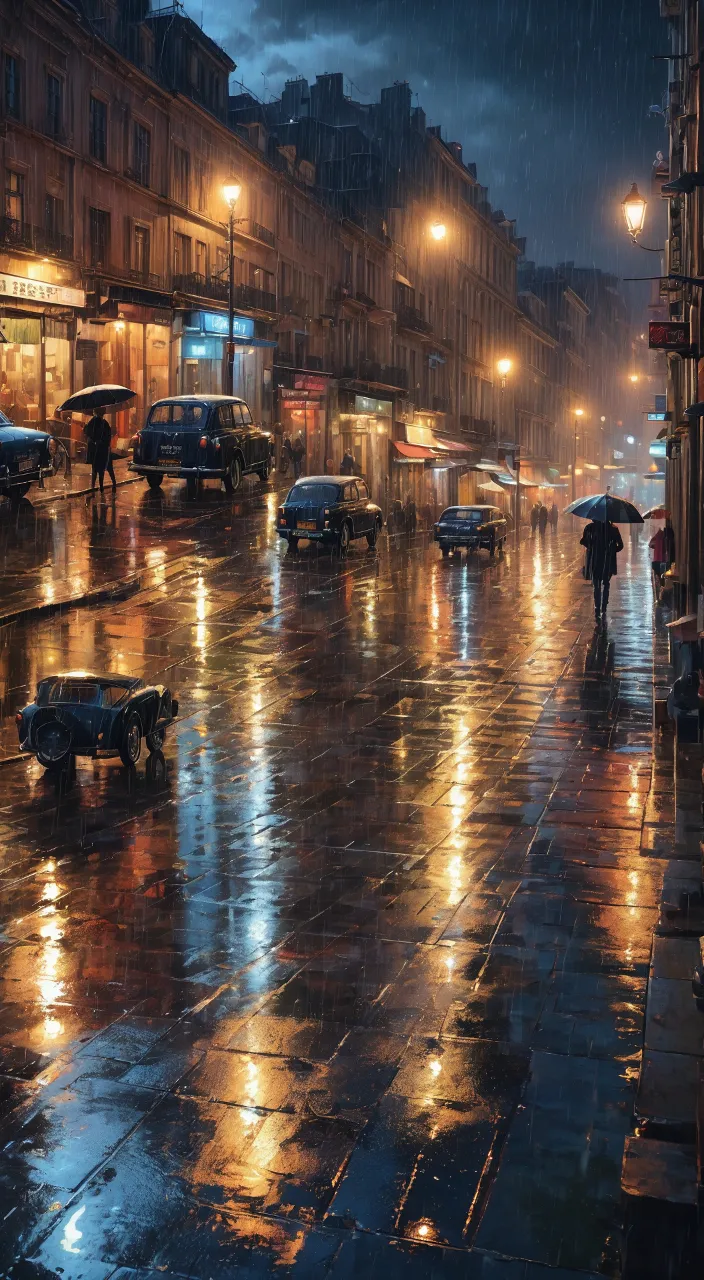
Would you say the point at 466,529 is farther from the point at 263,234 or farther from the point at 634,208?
the point at 263,234

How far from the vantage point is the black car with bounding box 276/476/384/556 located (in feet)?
88.6

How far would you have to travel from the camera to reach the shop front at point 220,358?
1770 inches

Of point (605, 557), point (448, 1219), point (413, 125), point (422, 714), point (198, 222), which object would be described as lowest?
point (448, 1219)

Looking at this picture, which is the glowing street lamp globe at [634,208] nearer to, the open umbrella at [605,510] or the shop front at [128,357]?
the open umbrella at [605,510]

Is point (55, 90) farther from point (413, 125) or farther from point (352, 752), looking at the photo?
point (413, 125)

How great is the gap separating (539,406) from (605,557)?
263ft

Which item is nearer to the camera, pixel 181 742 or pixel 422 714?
pixel 181 742

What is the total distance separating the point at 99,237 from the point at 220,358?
810 centimetres

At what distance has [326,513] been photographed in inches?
1071

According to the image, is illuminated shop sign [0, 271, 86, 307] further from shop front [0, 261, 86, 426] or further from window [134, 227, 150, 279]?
window [134, 227, 150, 279]

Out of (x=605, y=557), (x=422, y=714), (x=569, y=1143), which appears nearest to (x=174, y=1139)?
(x=569, y=1143)

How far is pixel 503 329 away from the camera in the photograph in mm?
87812

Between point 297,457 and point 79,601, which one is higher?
point 297,457

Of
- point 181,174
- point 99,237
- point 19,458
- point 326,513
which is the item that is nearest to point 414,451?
point 181,174
